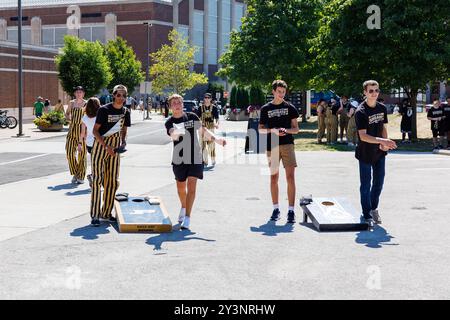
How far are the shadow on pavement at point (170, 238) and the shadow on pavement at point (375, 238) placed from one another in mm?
1928

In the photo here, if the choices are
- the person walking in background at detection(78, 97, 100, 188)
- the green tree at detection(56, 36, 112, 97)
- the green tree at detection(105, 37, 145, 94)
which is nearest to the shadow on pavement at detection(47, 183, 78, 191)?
the person walking in background at detection(78, 97, 100, 188)

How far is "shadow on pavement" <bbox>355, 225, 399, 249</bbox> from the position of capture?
8677 millimetres

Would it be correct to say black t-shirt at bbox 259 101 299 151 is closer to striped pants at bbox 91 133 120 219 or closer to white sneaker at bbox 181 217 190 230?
white sneaker at bbox 181 217 190 230

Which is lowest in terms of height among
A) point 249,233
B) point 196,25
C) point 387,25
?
point 249,233

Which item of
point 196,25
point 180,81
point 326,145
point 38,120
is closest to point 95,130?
point 326,145

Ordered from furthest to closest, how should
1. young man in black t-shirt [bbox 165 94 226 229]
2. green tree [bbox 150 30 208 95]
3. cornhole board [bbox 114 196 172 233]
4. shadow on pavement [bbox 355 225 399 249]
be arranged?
green tree [bbox 150 30 208 95]
young man in black t-shirt [bbox 165 94 226 229]
cornhole board [bbox 114 196 172 233]
shadow on pavement [bbox 355 225 399 249]

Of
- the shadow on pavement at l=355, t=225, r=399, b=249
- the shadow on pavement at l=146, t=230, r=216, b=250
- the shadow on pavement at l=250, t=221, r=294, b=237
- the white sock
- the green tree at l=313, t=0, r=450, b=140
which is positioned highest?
the green tree at l=313, t=0, r=450, b=140

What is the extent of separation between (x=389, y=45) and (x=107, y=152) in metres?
20.7

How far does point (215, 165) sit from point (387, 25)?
11.6 metres

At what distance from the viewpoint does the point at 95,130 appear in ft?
33.2

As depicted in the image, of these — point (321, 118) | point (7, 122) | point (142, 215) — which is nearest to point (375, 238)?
point (142, 215)

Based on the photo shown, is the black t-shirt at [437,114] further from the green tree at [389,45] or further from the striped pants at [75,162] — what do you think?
the striped pants at [75,162]

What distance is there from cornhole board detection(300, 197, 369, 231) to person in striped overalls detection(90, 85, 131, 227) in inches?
110
